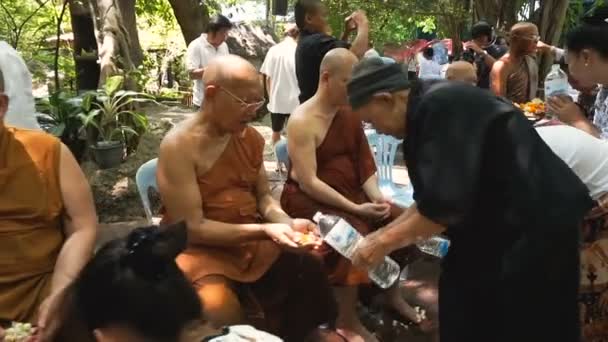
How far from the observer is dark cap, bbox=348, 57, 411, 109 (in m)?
1.87

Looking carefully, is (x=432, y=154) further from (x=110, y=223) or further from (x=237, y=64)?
(x=110, y=223)

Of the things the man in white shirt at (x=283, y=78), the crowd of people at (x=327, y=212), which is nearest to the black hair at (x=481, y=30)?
the man in white shirt at (x=283, y=78)

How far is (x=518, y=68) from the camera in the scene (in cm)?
472

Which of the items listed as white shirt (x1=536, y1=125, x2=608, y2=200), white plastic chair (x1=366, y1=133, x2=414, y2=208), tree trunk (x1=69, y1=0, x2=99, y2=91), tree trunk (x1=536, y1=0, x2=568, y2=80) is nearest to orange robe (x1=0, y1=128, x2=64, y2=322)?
white shirt (x1=536, y1=125, x2=608, y2=200)

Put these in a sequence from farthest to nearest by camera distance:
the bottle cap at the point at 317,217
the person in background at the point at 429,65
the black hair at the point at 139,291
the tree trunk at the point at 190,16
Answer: the tree trunk at the point at 190,16
the person in background at the point at 429,65
the bottle cap at the point at 317,217
the black hair at the point at 139,291

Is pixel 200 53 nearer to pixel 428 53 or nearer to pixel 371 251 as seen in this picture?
pixel 428 53

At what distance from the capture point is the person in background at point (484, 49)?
581cm

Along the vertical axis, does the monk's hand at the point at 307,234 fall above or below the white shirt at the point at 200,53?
below

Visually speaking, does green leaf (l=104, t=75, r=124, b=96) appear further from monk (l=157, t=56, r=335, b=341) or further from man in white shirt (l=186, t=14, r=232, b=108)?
monk (l=157, t=56, r=335, b=341)

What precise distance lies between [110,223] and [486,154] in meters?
3.50

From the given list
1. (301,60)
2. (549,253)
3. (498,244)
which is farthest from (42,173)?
(301,60)

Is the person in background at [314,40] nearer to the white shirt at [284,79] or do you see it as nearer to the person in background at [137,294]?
the white shirt at [284,79]

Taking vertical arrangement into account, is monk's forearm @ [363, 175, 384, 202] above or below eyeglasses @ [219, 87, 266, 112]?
below

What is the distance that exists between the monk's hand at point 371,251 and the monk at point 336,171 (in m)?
0.80
